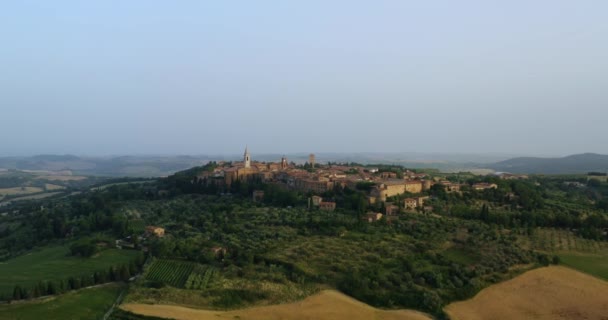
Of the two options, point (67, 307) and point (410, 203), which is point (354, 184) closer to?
point (410, 203)

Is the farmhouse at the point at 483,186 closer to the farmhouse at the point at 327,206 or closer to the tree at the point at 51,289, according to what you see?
the farmhouse at the point at 327,206

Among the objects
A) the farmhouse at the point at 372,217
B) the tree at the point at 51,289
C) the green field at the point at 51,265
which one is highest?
the farmhouse at the point at 372,217

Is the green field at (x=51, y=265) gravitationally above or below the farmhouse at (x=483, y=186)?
below

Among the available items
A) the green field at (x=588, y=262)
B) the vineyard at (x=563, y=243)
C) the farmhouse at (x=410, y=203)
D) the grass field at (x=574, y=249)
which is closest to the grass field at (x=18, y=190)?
the farmhouse at (x=410, y=203)

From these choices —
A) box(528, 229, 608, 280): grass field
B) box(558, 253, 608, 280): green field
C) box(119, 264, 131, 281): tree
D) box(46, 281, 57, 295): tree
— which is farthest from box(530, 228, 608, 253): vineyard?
box(46, 281, 57, 295): tree

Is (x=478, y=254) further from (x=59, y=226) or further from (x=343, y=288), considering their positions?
(x=59, y=226)

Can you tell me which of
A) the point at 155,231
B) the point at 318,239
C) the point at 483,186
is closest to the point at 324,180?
the point at 483,186
